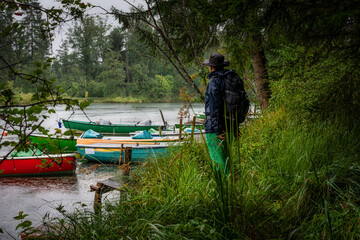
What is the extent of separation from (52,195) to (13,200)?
3.22 ft

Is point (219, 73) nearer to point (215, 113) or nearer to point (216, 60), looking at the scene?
point (216, 60)

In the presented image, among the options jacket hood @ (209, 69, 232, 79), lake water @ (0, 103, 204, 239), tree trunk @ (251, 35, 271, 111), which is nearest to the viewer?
jacket hood @ (209, 69, 232, 79)

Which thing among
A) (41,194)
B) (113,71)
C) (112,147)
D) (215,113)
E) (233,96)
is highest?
(113,71)

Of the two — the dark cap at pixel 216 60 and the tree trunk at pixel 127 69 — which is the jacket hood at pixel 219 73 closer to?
the dark cap at pixel 216 60

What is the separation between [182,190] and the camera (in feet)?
7.20

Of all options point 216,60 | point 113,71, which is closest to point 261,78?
point 216,60

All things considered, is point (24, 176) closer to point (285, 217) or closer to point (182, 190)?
point (182, 190)

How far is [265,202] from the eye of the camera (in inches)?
75.3

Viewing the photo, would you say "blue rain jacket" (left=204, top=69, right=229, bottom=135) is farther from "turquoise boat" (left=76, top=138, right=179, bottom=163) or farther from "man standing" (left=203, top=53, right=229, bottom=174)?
"turquoise boat" (left=76, top=138, right=179, bottom=163)

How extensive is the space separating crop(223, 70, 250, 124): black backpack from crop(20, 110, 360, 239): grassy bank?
55 centimetres

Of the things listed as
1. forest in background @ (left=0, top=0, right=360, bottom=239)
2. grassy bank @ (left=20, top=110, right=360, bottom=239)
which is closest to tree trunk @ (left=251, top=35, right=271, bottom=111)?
forest in background @ (left=0, top=0, right=360, bottom=239)

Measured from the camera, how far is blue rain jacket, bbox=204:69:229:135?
9.04 feet

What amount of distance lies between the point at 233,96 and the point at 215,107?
0.77 ft

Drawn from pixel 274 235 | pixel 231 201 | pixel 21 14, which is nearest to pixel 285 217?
pixel 274 235
